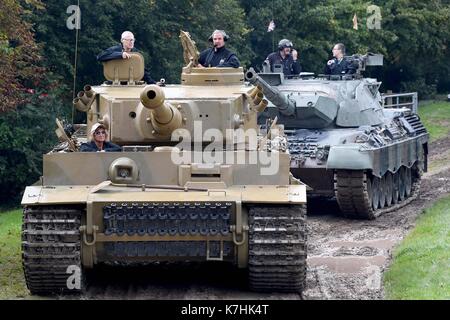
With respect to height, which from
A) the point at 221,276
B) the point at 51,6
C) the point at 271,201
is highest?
the point at 51,6

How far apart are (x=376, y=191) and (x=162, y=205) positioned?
9.07m

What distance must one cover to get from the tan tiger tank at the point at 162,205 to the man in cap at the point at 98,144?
0.22m

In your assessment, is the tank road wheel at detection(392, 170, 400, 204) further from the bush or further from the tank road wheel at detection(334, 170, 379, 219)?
the bush

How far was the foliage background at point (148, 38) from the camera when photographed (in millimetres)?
21891

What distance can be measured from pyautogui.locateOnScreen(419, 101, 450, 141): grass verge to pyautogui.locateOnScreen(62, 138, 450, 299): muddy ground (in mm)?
18496

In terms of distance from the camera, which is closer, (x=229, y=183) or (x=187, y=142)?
(x=229, y=183)

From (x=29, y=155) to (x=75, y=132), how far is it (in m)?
7.78

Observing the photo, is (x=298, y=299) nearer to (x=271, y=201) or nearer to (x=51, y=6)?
(x=271, y=201)

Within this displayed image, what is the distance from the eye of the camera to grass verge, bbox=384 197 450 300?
40.6 feet

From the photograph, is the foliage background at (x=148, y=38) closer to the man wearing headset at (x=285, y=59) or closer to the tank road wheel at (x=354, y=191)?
the man wearing headset at (x=285, y=59)

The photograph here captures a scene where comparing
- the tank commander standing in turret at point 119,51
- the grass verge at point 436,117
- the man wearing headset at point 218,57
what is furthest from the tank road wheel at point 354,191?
the grass verge at point 436,117

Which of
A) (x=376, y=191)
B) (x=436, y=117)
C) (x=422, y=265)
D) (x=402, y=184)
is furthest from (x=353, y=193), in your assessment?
(x=436, y=117)

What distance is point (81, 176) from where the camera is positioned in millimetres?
13258

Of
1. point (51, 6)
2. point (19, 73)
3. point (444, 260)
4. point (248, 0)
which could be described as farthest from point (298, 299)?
point (248, 0)
